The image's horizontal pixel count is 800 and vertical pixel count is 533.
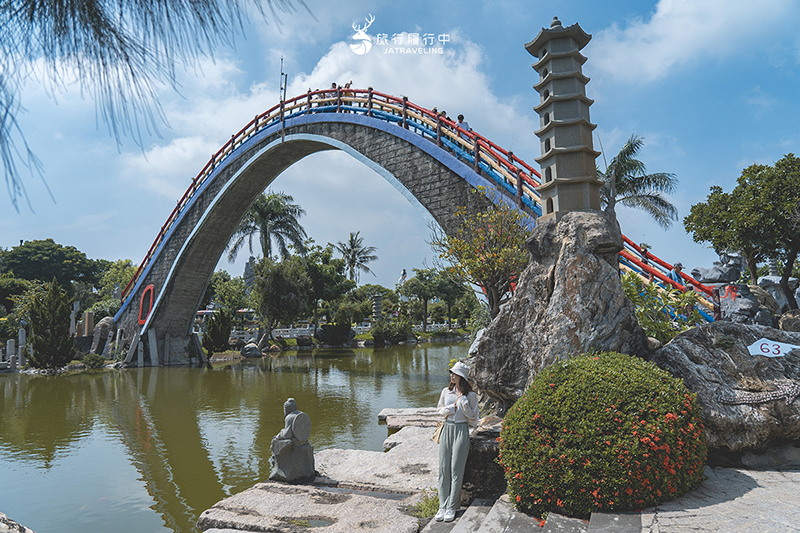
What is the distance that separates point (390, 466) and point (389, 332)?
84.8 feet

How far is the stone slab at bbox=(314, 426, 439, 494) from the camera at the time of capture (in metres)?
5.43

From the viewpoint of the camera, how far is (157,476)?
6.63 m

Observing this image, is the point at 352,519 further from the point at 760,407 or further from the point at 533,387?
the point at 760,407

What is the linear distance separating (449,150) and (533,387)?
32.4 feet

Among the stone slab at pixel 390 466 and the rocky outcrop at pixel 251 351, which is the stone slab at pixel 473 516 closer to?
the stone slab at pixel 390 466

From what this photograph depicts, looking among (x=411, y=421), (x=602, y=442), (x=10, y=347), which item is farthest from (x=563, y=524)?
(x=10, y=347)

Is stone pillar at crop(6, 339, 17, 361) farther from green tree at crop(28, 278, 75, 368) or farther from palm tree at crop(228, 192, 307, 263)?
palm tree at crop(228, 192, 307, 263)

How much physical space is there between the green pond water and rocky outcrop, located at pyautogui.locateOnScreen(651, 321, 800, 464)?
499 cm

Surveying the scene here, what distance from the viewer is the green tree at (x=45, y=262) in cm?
4203

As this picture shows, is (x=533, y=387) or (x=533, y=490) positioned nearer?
(x=533, y=490)

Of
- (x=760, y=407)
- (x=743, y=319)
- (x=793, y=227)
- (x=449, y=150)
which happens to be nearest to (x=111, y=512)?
(x=760, y=407)

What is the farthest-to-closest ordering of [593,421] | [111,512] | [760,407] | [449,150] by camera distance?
[449,150] → [111,512] → [760,407] → [593,421]

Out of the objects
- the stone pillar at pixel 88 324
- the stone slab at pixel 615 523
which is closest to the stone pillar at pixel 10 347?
the stone pillar at pixel 88 324

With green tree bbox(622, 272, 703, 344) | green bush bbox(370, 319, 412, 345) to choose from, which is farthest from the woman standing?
green bush bbox(370, 319, 412, 345)
